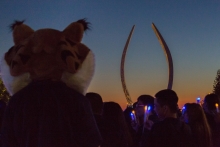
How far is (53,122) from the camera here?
3.03 m

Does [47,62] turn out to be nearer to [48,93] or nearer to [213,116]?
[48,93]

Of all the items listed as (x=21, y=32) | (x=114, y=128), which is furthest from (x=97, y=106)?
(x=21, y=32)

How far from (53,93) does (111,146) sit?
2258 mm

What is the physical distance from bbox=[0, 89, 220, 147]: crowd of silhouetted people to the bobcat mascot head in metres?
0.32

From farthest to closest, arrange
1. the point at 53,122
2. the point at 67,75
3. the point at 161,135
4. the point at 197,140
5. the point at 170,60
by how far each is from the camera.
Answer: the point at 170,60 → the point at 197,140 → the point at 161,135 → the point at 67,75 → the point at 53,122

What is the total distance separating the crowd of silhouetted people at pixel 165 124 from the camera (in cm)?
414

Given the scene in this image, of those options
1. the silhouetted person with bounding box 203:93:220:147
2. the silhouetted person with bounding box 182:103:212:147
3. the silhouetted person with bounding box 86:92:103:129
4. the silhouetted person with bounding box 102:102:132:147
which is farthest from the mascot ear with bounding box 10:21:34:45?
the silhouetted person with bounding box 203:93:220:147

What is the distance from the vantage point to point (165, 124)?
13.8 ft

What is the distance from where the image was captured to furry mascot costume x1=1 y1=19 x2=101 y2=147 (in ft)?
10.0

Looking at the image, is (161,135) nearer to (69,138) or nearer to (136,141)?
(69,138)

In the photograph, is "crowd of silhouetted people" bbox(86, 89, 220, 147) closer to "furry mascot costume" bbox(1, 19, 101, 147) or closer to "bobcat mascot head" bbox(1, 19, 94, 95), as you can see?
"furry mascot costume" bbox(1, 19, 101, 147)

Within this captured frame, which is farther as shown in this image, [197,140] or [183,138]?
[197,140]

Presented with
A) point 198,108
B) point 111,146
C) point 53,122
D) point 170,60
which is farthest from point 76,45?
point 170,60

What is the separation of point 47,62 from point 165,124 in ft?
5.73
